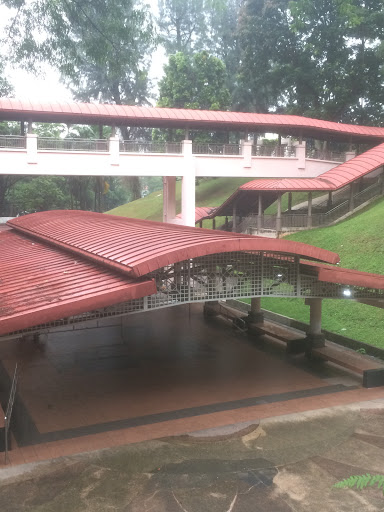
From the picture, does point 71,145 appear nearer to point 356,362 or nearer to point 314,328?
point 314,328

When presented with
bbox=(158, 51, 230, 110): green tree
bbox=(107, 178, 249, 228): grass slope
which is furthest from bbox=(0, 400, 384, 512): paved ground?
bbox=(158, 51, 230, 110): green tree

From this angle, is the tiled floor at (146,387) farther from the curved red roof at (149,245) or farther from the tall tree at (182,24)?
the tall tree at (182,24)

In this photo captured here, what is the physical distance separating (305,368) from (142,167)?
1576 cm

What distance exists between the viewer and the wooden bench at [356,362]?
A: 42.3 ft

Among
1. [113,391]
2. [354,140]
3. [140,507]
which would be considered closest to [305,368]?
[113,391]

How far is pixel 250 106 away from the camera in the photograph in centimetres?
5334

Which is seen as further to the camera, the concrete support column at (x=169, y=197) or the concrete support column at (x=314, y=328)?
the concrete support column at (x=169, y=197)

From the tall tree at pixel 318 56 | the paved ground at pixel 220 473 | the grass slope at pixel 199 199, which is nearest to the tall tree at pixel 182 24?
the tall tree at pixel 318 56

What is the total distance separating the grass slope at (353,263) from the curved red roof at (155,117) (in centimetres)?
625

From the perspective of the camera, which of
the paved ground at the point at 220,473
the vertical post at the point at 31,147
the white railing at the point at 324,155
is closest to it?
the paved ground at the point at 220,473

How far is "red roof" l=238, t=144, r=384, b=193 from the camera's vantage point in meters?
28.2

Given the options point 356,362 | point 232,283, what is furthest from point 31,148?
point 356,362

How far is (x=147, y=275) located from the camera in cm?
1051

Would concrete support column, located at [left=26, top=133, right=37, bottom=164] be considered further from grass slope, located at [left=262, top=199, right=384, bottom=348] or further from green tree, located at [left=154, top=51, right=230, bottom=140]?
green tree, located at [left=154, top=51, right=230, bottom=140]
